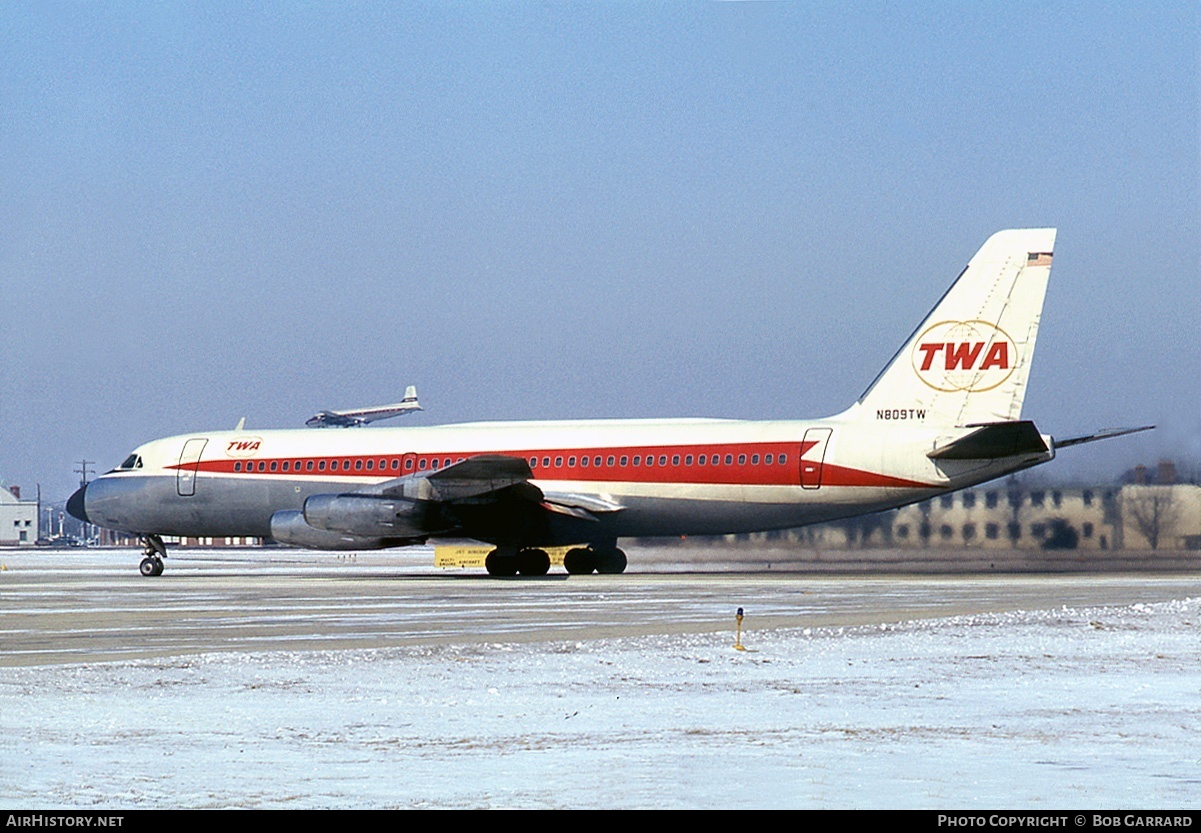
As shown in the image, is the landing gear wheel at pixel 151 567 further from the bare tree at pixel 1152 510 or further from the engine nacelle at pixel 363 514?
the bare tree at pixel 1152 510

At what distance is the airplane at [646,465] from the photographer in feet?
125

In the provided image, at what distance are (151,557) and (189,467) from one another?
3.12 meters

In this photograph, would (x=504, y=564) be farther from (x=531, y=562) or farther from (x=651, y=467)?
(x=651, y=467)

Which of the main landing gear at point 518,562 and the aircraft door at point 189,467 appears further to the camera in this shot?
the aircraft door at point 189,467

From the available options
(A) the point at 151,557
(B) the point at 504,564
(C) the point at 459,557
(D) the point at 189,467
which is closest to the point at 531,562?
(B) the point at 504,564

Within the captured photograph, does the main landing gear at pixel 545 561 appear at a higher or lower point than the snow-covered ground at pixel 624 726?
higher

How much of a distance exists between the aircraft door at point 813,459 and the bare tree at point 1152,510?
341 inches

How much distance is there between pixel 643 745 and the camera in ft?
35.3

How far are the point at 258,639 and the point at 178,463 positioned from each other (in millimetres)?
28029

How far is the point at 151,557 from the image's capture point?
146ft

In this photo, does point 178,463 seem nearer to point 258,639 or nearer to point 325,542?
point 325,542

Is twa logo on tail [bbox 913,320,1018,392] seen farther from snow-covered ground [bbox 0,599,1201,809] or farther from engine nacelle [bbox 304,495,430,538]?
snow-covered ground [bbox 0,599,1201,809]

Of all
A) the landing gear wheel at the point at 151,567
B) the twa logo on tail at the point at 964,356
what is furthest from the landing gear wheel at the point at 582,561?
the landing gear wheel at the point at 151,567
